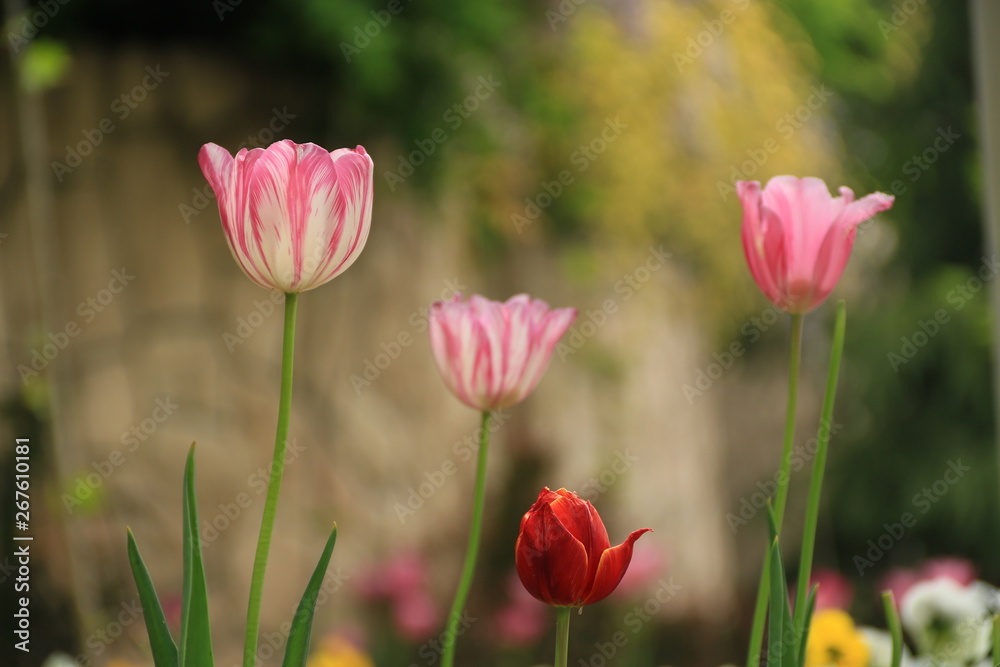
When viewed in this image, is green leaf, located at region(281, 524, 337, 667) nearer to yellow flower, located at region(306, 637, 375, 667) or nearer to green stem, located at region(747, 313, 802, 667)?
green stem, located at region(747, 313, 802, 667)

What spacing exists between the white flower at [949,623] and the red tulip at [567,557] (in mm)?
287

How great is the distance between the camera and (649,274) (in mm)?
2465

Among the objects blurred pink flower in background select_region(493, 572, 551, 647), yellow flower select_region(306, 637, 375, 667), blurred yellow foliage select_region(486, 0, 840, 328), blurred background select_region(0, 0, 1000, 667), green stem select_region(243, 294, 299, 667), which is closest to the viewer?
green stem select_region(243, 294, 299, 667)

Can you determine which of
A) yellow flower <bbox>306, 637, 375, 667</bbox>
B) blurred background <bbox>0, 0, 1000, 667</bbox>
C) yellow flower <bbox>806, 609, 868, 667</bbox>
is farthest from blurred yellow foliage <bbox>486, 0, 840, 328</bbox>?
yellow flower <bbox>806, 609, 868, 667</bbox>

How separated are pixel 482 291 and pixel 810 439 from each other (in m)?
1.59

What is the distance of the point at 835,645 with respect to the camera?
0.56 metres

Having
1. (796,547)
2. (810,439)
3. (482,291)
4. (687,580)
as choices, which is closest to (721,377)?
(810,439)

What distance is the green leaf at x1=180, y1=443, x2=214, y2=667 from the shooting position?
313mm

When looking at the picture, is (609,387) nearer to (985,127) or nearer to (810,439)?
(810,439)

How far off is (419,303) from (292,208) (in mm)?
1739

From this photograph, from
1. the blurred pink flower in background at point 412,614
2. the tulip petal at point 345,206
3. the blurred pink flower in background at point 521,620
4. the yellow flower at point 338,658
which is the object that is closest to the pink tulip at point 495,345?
the tulip petal at point 345,206

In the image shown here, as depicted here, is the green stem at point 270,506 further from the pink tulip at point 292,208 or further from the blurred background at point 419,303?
the blurred background at point 419,303

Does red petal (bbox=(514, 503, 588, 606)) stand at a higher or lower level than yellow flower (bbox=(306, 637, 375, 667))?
higher

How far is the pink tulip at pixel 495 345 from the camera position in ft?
1.28
